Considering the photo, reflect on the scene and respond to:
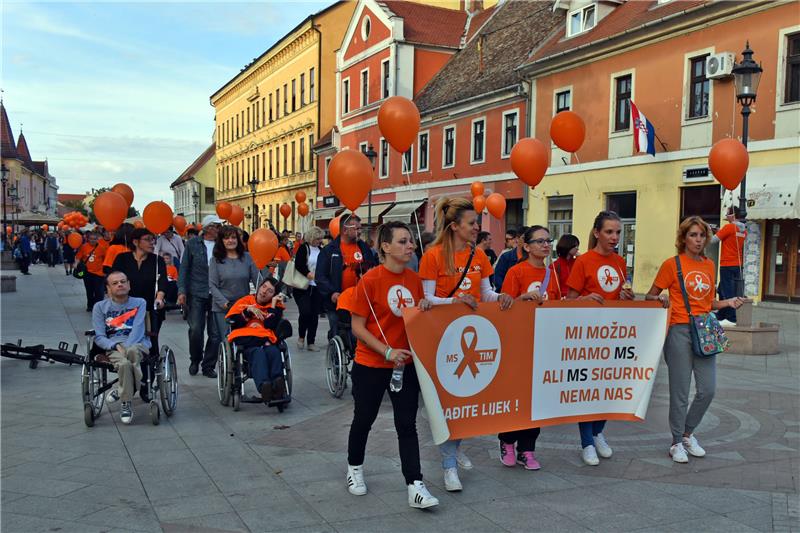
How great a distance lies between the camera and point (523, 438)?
518 centimetres

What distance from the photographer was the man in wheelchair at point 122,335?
243 inches

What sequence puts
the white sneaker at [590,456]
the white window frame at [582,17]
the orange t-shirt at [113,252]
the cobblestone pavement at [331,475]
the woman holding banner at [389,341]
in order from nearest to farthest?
1. the cobblestone pavement at [331,475]
2. the woman holding banner at [389,341]
3. the white sneaker at [590,456]
4. the orange t-shirt at [113,252]
5. the white window frame at [582,17]

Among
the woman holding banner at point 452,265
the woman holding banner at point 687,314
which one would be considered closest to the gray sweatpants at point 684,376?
the woman holding banner at point 687,314

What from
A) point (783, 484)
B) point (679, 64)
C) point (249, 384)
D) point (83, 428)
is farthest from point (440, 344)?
point (679, 64)

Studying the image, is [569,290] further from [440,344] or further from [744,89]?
[744,89]

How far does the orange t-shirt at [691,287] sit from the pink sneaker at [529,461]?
149cm

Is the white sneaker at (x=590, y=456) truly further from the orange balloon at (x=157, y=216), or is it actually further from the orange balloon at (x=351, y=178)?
the orange balloon at (x=157, y=216)

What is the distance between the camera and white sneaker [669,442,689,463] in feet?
17.5

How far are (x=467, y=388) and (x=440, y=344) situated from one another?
42cm

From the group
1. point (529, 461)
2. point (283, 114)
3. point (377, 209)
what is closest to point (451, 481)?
point (529, 461)

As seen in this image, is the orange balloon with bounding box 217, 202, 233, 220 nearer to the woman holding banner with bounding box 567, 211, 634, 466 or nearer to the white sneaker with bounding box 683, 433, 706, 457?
the woman holding banner with bounding box 567, 211, 634, 466

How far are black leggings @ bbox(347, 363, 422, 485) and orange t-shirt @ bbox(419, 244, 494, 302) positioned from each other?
0.66 meters

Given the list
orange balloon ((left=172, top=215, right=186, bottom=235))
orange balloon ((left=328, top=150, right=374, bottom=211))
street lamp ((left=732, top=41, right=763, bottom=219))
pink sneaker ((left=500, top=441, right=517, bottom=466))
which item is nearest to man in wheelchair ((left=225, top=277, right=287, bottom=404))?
orange balloon ((left=328, top=150, right=374, bottom=211))

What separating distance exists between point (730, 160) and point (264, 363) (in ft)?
23.8
